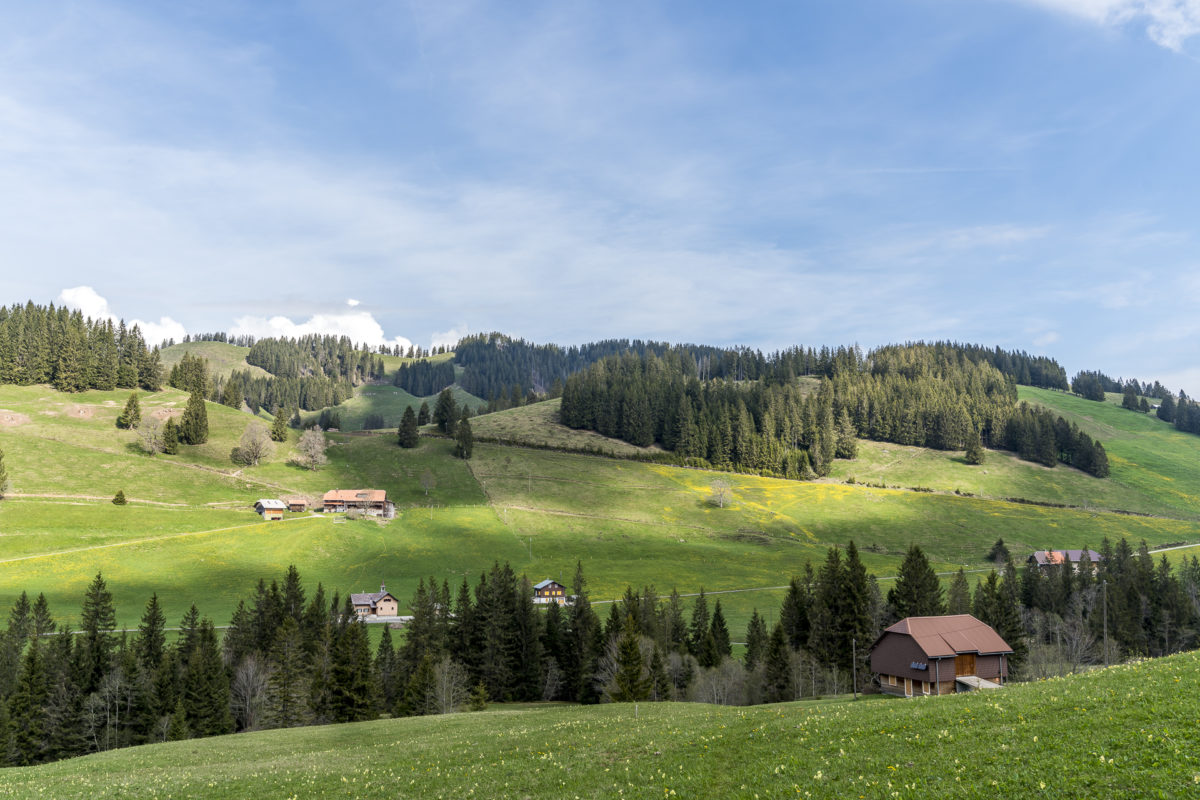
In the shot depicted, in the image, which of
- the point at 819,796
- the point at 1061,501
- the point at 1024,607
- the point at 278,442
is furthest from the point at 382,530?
the point at 1061,501

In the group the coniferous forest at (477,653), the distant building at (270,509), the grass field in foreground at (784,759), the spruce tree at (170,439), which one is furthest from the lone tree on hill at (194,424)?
the grass field in foreground at (784,759)

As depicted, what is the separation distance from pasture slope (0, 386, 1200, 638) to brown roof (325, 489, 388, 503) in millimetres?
7841

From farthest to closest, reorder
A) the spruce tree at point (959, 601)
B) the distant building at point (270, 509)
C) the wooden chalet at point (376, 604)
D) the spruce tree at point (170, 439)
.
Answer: the spruce tree at point (170, 439)
the distant building at point (270, 509)
the wooden chalet at point (376, 604)
the spruce tree at point (959, 601)

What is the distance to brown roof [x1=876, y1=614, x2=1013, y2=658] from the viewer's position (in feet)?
165

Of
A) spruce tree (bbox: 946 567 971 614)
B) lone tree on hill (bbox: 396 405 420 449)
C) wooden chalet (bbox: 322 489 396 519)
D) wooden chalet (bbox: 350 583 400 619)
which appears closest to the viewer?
spruce tree (bbox: 946 567 971 614)

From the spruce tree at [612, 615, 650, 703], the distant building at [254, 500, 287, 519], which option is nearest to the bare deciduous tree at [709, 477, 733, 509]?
the distant building at [254, 500, 287, 519]

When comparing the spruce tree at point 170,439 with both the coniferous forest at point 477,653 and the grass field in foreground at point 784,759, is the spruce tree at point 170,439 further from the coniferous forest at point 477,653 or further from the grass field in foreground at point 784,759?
the grass field in foreground at point 784,759

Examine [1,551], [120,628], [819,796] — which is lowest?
[120,628]

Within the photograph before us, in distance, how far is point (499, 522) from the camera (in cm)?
14588

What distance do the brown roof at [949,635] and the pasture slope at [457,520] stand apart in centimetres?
4355

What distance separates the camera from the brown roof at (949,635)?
165ft

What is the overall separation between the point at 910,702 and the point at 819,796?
14.9 m

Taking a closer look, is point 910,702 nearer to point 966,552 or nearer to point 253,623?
point 253,623

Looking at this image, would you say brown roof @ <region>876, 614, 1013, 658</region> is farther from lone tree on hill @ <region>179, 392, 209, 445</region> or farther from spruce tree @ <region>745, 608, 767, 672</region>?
lone tree on hill @ <region>179, 392, 209, 445</region>
